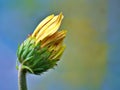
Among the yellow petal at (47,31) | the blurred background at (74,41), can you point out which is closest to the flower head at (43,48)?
the yellow petal at (47,31)

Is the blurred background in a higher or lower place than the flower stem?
higher

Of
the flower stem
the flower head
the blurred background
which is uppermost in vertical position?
the blurred background

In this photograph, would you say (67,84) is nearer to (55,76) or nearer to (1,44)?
(55,76)

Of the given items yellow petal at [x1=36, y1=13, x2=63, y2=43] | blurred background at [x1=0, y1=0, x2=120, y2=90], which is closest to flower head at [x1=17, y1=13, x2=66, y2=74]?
yellow petal at [x1=36, y1=13, x2=63, y2=43]

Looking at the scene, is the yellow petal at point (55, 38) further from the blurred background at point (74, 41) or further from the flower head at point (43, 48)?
the blurred background at point (74, 41)

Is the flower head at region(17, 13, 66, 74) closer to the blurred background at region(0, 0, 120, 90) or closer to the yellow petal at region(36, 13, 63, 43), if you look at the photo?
the yellow petal at region(36, 13, 63, 43)

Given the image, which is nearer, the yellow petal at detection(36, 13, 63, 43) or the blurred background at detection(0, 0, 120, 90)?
the yellow petal at detection(36, 13, 63, 43)
